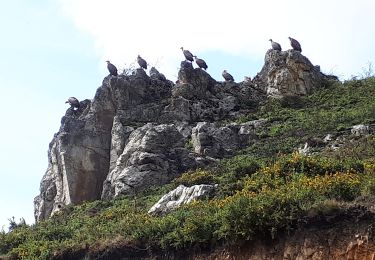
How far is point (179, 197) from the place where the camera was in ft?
74.9

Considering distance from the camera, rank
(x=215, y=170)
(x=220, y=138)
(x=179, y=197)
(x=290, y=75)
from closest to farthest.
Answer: (x=179, y=197), (x=215, y=170), (x=220, y=138), (x=290, y=75)

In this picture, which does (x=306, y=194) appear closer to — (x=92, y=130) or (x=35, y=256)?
(x=35, y=256)

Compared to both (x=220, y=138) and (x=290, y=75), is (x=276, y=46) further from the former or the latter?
(x=220, y=138)

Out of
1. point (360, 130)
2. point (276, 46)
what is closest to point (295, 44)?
point (276, 46)

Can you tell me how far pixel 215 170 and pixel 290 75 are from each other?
12.7 m

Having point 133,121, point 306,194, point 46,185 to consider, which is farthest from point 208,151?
point 306,194

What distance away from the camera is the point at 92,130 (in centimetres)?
3500

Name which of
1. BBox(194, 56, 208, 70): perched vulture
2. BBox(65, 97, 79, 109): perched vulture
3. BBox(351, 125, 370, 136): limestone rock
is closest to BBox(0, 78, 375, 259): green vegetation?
BBox(351, 125, 370, 136): limestone rock

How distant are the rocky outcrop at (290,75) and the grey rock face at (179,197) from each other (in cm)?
1598

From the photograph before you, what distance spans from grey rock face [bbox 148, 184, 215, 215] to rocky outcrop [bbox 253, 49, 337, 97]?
15978 mm

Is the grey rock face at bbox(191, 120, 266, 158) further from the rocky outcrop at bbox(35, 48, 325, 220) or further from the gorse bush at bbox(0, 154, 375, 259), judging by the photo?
the gorse bush at bbox(0, 154, 375, 259)

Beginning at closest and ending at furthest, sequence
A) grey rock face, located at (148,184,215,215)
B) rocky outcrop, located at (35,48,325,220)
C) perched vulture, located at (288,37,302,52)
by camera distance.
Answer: grey rock face, located at (148,184,215,215) → rocky outcrop, located at (35,48,325,220) → perched vulture, located at (288,37,302,52)

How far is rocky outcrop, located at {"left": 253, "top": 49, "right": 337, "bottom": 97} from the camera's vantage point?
37.7 m

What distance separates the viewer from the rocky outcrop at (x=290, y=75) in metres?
37.7
